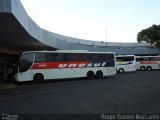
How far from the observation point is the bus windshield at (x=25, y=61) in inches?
917

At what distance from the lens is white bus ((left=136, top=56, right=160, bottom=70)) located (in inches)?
1861

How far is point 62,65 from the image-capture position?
2550cm

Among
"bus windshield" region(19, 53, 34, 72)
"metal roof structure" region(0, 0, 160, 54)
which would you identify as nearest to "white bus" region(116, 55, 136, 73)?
"metal roof structure" region(0, 0, 160, 54)

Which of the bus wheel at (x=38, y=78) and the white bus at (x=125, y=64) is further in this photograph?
the white bus at (x=125, y=64)

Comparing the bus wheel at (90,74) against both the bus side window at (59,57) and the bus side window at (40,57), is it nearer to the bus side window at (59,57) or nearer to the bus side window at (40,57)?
the bus side window at (59,57)

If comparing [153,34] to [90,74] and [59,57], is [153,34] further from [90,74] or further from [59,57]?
[59,57]

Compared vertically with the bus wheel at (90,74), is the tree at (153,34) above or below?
above

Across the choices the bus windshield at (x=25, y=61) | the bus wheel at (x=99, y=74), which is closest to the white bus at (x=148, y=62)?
the bus wheel at (x=99, y=74)

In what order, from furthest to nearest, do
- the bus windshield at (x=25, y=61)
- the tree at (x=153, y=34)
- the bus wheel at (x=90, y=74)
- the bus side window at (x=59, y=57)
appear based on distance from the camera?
the tree at (x=153, y=34) → the bus wheel at (x=90, y=74) → the bus side window at (x=59, y=57) → the bus windshield at (x=25, y=61)

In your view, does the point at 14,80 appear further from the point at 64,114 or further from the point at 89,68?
the point at 64,114

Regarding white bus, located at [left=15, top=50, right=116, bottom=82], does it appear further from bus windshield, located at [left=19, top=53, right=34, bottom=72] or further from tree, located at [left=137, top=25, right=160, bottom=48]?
tree, located at [left=137, top=25, right=160, bottom=48]

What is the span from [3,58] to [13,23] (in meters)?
26.8

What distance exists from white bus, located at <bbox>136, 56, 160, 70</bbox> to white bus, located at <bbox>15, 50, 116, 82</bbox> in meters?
20.4

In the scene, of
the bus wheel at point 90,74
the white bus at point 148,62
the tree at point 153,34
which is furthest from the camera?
the tree at point 153,34
